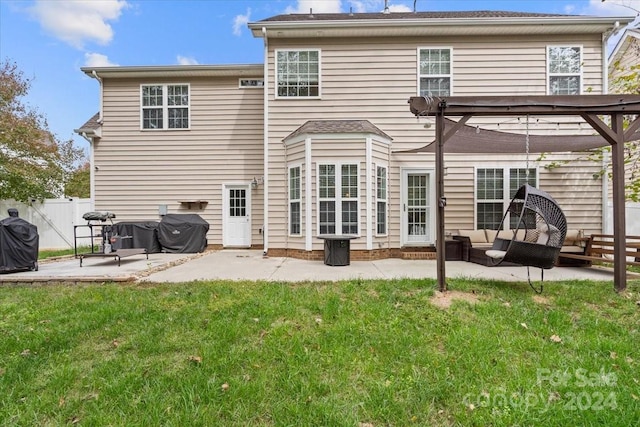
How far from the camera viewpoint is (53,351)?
312cm

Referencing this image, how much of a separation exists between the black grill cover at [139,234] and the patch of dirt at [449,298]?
788cm

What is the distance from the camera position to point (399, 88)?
8.80 m

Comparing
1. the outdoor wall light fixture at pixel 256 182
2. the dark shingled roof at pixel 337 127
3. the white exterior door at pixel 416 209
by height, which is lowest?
the white exterior door at pixel 416 209

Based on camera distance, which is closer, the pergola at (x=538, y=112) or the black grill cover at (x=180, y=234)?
the pergola at (x=538, y=112)

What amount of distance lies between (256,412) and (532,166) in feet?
30.9

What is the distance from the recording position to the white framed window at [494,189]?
28.7 feet

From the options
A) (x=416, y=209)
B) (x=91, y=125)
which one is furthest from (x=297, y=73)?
(x=91, y=125)

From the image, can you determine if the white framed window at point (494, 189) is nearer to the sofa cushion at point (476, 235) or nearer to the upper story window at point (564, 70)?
the sofa cushion at point (476, 235)

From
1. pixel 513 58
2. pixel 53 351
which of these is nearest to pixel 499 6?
pixel 513 58

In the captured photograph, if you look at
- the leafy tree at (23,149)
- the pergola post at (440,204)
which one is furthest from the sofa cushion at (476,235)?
the leafy tree at (23,149)

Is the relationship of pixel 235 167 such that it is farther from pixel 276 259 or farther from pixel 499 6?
pixel 499 6

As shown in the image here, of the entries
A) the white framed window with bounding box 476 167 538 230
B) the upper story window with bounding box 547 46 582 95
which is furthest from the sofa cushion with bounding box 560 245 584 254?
the upper story window with bounding box 547 46 582 95

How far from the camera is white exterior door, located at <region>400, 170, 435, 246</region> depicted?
873 cm

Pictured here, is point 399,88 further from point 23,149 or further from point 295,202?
point 23,149
